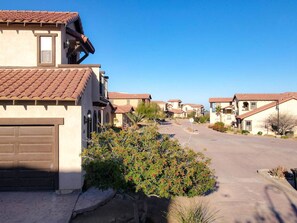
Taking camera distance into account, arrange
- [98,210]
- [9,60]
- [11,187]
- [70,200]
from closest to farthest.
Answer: [98,210], [70,200], [11,187], [9,60]

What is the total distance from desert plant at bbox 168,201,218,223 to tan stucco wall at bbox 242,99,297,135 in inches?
1390

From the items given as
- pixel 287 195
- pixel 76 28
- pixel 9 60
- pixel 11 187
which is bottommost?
pixel 287 195

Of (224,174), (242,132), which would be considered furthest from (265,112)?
(224,174)

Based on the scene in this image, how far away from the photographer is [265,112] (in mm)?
39656

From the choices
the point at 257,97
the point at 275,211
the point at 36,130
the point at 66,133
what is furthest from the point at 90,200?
the point at 257,97

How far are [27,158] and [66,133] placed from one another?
6.04 feet

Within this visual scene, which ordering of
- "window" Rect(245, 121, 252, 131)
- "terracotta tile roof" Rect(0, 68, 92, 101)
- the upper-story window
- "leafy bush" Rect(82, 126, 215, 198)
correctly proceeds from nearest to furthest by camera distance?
"leafy bush" Rect(82, 126, 215, 198), "terracotta tile roof" Rect(0, 68, 92, 101), the upper-story window, "window" Rect(245, 121, 252, 131)

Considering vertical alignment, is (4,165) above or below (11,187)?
above

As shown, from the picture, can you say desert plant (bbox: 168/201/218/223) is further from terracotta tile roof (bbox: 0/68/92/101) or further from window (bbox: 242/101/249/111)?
window (bbox: 242/101/249/111)

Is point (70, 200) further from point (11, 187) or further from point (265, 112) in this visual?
point (265, 112)

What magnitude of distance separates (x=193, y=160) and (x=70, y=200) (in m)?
4.65

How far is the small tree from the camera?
36000 mm

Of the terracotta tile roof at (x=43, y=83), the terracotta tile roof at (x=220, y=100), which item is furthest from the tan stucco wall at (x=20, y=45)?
the terracotta tile roof at (x=220, y=100)

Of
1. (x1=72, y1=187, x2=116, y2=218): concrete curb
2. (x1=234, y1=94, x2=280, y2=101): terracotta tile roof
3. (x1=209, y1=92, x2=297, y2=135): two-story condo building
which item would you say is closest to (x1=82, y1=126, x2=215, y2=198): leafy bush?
(x1=72, y1=187, x2=116, y2=218): concrete curb
